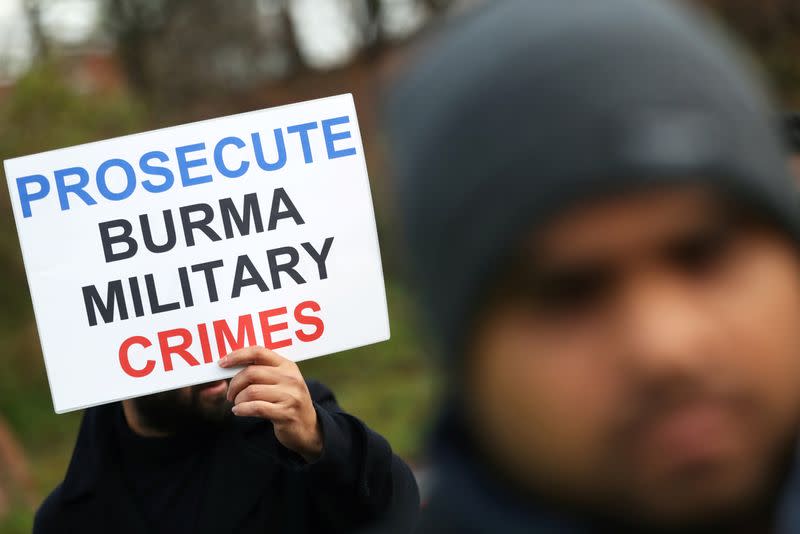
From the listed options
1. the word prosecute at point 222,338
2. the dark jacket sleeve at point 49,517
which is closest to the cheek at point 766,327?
the word prosecute at point 222,338

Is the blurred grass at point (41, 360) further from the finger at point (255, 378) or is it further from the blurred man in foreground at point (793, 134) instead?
the blurred man in foreground at point (793, 134)

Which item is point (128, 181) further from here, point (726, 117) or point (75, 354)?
point (726, 117)

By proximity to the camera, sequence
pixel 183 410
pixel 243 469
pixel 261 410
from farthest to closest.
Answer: pixel 183 410, pixel 243 469, pixel 261 410

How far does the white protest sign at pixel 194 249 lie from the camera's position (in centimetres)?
236

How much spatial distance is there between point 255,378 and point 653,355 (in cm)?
150

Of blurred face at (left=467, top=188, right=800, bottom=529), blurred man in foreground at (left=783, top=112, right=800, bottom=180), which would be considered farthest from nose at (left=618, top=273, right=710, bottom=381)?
blurred man in foreground at (left=783, top=112, right=800, bottom=180)

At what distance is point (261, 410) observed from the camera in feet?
6.65

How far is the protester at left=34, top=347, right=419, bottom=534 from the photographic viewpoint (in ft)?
6.88

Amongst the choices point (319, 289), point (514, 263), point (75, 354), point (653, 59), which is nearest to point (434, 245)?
point (514, 263)

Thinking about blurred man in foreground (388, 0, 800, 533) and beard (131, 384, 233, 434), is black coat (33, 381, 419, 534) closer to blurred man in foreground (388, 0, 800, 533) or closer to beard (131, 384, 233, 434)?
beard (131, 384, 233, 434)

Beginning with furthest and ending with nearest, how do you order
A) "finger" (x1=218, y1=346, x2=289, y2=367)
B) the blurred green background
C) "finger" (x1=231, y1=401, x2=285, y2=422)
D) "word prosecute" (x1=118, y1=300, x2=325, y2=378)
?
the blurred green background
"word prosecute" (x1=118, y1=300, x2=325, y2=378)
"finger" (x1=218, y1=346, x2=289, y2=367)
"finger" (x1=231, y1=401, x2=285, y2=422)

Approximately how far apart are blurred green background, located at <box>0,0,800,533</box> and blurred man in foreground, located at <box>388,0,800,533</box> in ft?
0.41

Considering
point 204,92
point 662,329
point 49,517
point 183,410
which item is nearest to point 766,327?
point 662,329

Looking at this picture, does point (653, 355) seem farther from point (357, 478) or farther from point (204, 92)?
point (204, 92)
